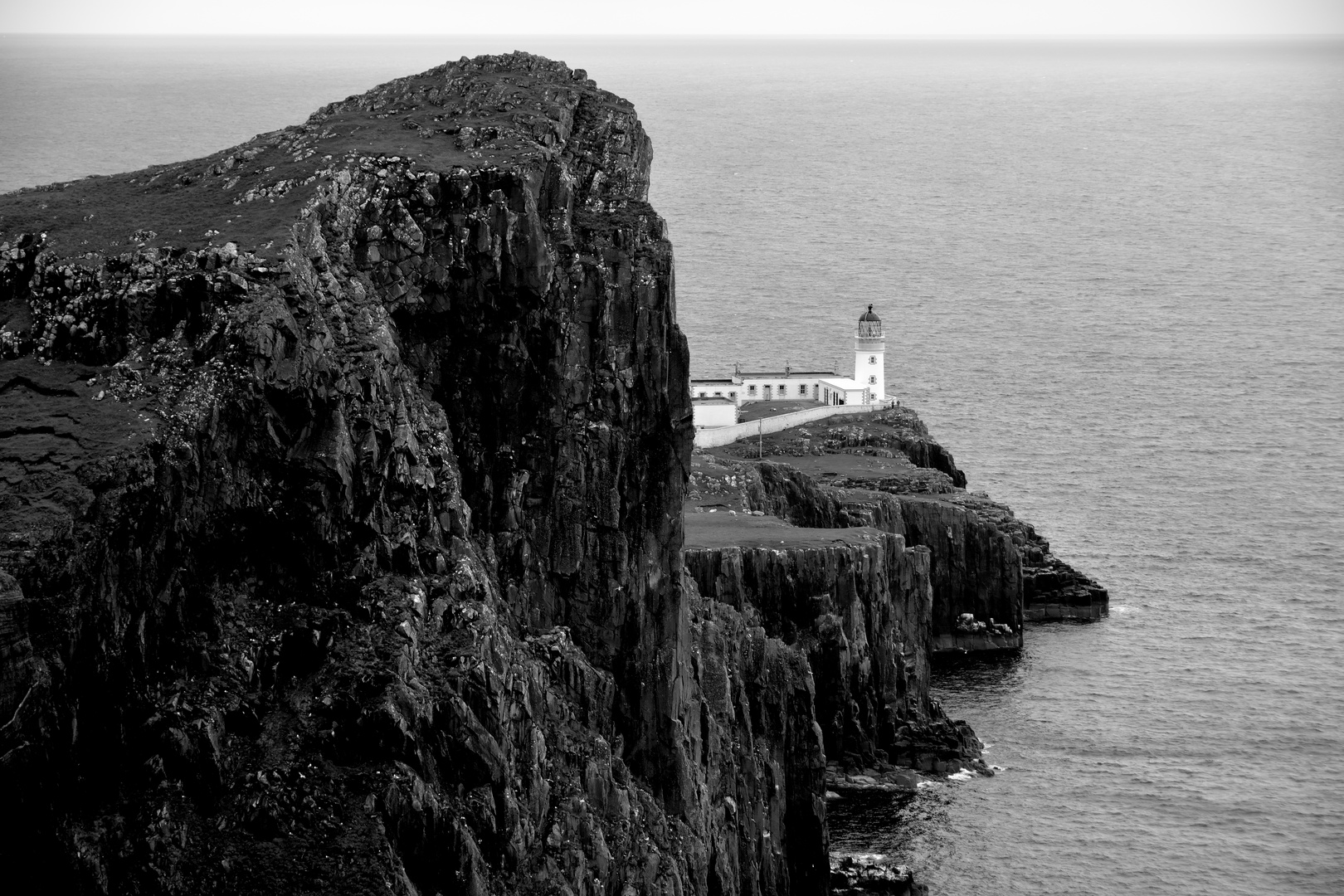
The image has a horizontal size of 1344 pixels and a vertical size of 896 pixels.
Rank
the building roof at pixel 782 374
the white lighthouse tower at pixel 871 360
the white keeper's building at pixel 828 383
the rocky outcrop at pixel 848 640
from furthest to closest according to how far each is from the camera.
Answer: the building roof at pixel 782 374 → the white lighthouse tower at pixel 871 360 → the white keeper's building at pixel 828 383 → the rocky outcrop at pixel 848 640

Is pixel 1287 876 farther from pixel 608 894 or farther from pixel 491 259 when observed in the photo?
pixel 491 259

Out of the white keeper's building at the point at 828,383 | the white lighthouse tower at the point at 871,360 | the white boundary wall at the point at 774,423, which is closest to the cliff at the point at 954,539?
the white boundary wall at the point at 774,423

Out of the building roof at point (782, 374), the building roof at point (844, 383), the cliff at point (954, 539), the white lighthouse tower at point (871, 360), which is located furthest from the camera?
the building roof at point (782, 374)

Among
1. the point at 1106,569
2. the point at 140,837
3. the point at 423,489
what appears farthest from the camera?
the point at 1106,569

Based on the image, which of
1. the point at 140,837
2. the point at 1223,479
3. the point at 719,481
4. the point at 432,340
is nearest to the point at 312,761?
the point at 140,837

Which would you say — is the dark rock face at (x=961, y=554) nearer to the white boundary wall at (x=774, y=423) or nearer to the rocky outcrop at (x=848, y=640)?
the rocky outcrop at (x=848, y=640)

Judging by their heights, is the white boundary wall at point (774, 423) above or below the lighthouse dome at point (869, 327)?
below

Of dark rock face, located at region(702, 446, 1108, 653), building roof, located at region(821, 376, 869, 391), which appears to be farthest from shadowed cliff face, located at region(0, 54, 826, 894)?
building roof, located at region(821, 376, 869, 391)
